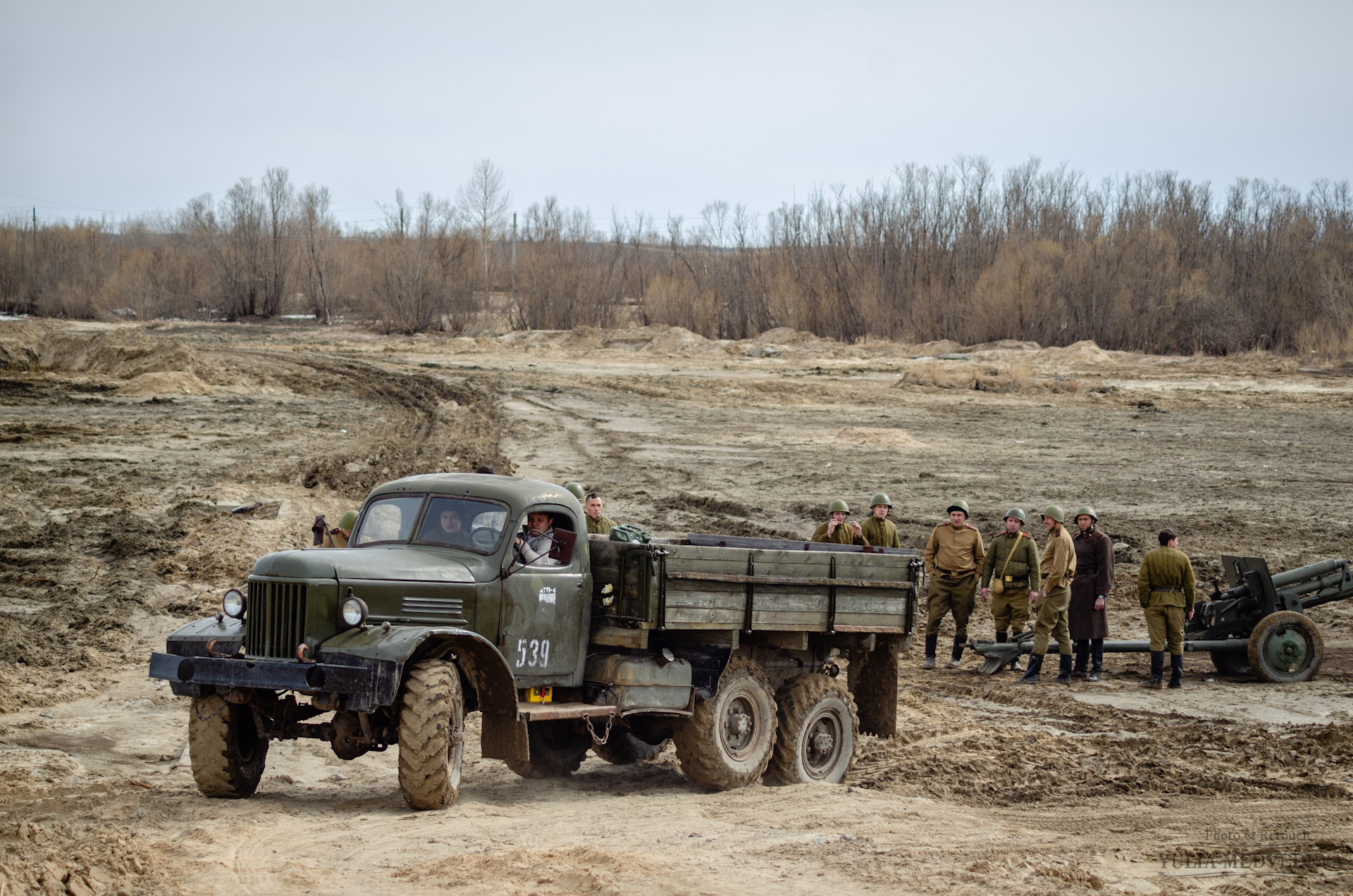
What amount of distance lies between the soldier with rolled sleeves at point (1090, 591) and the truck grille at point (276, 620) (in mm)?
9527

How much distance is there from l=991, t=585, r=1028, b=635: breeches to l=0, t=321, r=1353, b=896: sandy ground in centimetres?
77

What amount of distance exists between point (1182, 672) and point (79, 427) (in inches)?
968

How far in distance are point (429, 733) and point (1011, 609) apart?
30.2 ft

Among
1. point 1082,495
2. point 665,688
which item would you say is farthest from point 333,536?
point 1082,495

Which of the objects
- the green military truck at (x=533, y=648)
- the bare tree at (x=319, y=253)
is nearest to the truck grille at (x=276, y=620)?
the green military truck at (x=533, y=648)

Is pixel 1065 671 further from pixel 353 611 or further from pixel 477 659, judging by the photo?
pixel 353 611

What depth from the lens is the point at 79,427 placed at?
29750 millimetres

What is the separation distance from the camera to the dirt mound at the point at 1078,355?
173 ft

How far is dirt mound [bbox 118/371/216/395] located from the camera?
38.0 metres

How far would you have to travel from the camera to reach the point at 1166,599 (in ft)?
45.8

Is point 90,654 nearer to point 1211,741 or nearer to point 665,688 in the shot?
point 665,688

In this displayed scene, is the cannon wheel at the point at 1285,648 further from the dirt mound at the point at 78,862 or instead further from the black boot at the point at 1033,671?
the dirt mound at the point at 78,862

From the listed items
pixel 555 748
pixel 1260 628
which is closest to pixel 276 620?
pixel 555 748

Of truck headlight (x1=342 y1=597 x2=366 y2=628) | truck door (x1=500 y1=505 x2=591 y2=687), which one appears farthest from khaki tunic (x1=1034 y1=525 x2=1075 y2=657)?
truck headlight (x1=342 y1=597 x2=366 y2=628)
